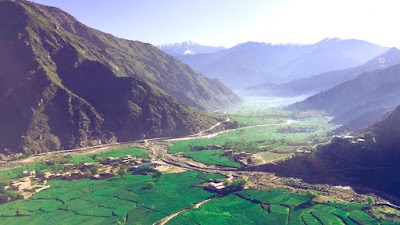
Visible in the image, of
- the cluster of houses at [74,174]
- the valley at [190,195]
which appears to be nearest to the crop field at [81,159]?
the valley at [190,195]

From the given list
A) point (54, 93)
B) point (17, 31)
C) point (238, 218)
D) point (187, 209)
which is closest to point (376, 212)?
point (238, 218)

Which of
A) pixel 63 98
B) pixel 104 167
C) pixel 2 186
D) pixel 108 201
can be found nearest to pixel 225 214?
pixel 108 201

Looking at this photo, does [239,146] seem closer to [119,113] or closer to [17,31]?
[119,113]

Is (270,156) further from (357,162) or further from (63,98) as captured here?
(63,98)

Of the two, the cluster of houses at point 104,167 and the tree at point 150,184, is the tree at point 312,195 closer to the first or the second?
the tree at point 150,184

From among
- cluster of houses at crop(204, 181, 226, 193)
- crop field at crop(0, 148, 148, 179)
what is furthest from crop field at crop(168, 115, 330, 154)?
cluster of houses at crop(204, 181, 226, 193)

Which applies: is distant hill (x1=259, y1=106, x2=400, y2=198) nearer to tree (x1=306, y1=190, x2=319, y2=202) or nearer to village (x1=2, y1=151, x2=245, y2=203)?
tree (x1=306, y1=190, x2=319, y2=202)
